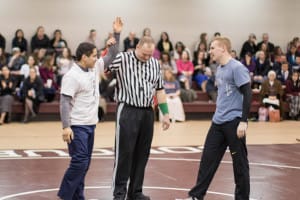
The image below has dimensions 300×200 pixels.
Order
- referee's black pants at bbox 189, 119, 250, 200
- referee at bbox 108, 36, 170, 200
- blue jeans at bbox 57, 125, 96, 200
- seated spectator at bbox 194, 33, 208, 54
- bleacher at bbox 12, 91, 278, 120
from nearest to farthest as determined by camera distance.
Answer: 1. blue jeans at bbox 57, 125, 96, 200
2. referee's black pants at bbox 189, 119, 250, 200
3. referee at bbox 108, 36, 170, 200
4. bleacher at bbox 12, 91, 278, 120
5. seated spectator at bbox 194, 33, 208, 54

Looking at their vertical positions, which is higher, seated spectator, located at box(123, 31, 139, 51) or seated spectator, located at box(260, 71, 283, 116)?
seated spectator, located at box(123, 31, 139, 51)

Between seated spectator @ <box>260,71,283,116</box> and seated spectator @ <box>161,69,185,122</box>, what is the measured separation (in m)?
2.55

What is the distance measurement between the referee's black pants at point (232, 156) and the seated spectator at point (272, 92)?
12323 millimetres

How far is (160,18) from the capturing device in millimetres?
22016

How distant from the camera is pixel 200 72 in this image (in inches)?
806

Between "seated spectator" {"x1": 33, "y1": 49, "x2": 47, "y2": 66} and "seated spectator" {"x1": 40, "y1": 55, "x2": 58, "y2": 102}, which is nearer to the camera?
"seated spectator" {"x1": 40, "y1": 55, "x2": 58, "y2": 102}

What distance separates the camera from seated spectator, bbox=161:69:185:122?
18406 millimetres

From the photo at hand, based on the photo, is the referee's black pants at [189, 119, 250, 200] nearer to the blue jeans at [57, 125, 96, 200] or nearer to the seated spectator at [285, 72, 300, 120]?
the blue jeans at [57, 125, 96, 200]

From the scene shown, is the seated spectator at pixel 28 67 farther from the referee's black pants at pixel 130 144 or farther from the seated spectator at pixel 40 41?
the referee's black pants at pixel 130 144

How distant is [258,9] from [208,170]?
17.0 metres

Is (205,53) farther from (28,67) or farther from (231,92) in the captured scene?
(231,92)

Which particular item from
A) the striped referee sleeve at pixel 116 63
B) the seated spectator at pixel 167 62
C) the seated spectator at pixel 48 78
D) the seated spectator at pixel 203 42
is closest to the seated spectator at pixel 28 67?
the seated spectator at pixel 48 78

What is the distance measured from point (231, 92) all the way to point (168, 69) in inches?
477

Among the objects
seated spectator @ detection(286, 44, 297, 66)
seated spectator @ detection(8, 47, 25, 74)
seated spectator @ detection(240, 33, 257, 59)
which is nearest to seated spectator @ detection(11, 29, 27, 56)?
seated spectator @ detection(8, 47, 25, 74)
